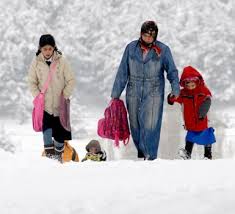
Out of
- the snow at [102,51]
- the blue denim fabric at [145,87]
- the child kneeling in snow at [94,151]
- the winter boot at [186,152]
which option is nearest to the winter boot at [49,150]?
the child kneeling in snow at [94,151]

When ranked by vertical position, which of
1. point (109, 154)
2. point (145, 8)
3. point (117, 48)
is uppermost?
point (145, 8)

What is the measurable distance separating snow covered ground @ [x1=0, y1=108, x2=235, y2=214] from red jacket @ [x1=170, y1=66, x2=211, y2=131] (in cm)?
135

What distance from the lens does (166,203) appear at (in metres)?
3.01

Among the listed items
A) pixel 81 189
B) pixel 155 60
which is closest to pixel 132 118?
pixel 155 60

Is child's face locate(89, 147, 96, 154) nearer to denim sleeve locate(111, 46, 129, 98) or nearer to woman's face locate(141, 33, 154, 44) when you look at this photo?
denim sleeve locate(111, 46, 129, 98)

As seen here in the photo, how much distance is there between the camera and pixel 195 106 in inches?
204

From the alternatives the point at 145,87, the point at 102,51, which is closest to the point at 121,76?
the point at 145,87

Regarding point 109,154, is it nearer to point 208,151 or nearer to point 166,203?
point 208,151

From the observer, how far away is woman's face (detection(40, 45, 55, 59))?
5152mm

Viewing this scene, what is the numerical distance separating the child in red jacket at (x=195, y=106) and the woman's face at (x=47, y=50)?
110 centimetres

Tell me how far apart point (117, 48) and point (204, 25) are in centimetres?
645

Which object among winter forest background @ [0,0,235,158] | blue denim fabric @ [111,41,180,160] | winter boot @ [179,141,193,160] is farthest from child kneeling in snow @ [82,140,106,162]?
winter forest background @ [0,0,235,158]

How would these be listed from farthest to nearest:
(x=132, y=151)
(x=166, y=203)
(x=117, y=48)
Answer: (x=117, y=48) < (x=132, y=151) < (x=166, y=203)

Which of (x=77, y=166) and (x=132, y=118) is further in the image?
(x=132, y=118)
